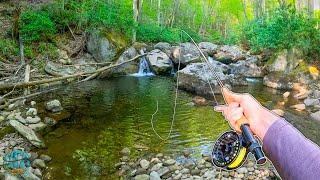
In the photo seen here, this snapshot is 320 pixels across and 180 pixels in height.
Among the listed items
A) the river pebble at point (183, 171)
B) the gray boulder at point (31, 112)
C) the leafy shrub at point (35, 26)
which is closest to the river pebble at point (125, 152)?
the river pebble at point (183, 171)

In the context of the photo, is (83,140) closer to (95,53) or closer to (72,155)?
(72,155)

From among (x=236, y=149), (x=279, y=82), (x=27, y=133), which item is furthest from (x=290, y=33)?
(x=236, y=149)

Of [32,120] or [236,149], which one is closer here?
[236,149]

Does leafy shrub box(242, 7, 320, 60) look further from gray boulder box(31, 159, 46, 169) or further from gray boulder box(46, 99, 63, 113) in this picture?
gray boulder box(31, 159, 46, 169)

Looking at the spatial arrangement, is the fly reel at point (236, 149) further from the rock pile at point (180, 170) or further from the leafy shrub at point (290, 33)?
the leafy shrub at point (290, 33)

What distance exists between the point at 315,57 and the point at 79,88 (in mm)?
11472

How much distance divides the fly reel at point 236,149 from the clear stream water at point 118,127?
196 inches

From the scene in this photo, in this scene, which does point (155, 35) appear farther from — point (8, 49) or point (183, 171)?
point (183, 171)

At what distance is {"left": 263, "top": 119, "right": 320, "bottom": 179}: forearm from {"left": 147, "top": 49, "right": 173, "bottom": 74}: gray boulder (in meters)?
17.9

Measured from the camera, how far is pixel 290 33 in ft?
60.7

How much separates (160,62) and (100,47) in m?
3.20

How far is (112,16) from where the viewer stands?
20703 mm

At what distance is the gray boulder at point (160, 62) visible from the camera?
19438 millimetres

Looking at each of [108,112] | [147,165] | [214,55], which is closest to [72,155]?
[147,165]
